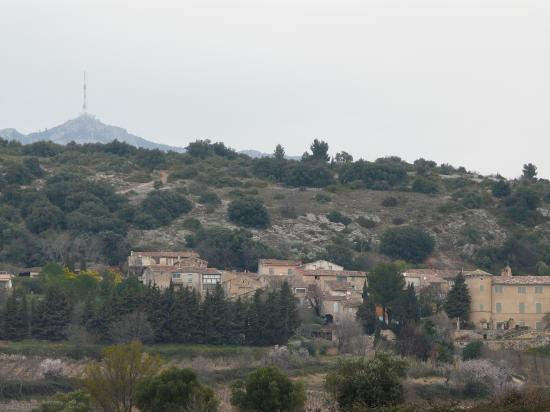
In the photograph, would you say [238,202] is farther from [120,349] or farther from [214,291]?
[120,349]

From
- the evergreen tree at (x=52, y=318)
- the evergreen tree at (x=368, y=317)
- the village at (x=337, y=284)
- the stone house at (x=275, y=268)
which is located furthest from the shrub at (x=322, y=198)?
the evergreen tree at (x=52, y=318)

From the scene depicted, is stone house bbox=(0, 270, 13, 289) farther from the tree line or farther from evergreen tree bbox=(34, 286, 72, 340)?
evergreen tree bbox=(34, 286, 72, 340)

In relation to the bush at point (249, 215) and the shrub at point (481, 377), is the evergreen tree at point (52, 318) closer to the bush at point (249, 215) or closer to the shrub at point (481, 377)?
the shrub at point (481, 377)

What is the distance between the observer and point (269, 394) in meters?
55.2

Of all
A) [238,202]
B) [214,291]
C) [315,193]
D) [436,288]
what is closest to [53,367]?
[214,291]

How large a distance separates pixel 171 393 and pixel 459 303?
25.3 m

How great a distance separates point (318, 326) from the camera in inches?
2975

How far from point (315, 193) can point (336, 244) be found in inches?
559

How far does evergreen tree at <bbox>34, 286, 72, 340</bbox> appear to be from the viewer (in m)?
71.5

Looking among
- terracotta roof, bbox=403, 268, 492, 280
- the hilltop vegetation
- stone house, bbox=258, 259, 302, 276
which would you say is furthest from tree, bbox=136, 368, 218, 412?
the hilltop vegetation

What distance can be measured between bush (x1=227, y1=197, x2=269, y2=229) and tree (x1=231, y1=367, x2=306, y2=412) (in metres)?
45.8

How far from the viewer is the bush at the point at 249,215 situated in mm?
102000

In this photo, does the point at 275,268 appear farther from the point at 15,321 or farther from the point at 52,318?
the point at 15,321

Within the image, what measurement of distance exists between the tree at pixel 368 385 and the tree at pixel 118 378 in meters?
6.90
